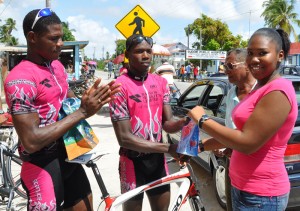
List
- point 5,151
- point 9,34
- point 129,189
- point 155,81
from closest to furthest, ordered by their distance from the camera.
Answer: point 129,189
point 155,81
point 5,151
point 9,34

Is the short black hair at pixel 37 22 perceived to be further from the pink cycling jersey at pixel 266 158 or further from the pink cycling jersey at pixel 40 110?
the pink cycling jersey at pixel 266 158

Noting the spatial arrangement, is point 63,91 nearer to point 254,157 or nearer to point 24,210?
point 254,157

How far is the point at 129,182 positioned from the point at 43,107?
0.96 m

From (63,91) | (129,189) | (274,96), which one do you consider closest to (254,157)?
(274,96)

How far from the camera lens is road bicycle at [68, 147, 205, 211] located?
100 inches

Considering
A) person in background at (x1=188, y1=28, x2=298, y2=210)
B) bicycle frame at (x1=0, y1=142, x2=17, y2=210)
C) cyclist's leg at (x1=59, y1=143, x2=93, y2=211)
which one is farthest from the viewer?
bicycle frame at (x1=0, y1=142, x2=17, y2=210)

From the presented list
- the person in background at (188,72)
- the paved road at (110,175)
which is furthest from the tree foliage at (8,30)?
the paved road at (110,175)

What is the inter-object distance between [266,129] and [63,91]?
4.34 feet

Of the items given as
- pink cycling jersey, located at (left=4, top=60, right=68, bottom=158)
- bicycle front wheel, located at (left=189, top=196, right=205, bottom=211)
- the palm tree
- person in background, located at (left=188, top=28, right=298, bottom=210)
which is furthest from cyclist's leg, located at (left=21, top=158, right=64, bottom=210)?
the palm tree

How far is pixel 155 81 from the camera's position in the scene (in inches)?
112

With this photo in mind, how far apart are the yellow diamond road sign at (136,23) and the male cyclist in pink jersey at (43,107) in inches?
198

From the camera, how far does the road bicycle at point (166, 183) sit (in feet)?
8.35

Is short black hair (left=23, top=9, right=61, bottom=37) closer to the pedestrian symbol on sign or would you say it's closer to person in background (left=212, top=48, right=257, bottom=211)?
person in background (left=212, top=48, right=257, bottom=211)

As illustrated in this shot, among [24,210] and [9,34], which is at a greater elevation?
[9,34]
